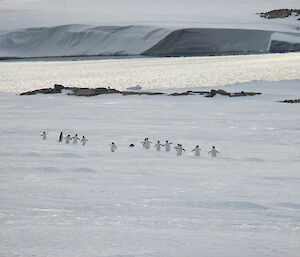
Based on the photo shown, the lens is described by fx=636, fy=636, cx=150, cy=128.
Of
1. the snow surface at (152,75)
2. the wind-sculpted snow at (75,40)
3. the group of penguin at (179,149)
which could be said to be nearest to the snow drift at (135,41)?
the wind-sculpted snow at (75,40)

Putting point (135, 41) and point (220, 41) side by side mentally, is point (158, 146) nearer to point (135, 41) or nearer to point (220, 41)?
point (220, 41)

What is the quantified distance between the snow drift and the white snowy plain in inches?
1229

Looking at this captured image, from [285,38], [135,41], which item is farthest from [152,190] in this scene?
[135,41]

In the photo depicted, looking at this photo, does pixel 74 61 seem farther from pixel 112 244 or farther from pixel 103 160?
pixel 112 244

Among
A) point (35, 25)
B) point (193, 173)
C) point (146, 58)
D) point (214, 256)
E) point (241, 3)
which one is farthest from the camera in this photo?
point (241, 3)

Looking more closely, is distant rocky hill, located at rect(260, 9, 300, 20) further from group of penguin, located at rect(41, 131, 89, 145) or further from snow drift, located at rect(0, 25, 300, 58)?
group of penguin, located at rect(41, 131, 89, 145)

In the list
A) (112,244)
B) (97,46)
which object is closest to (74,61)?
(97,46)

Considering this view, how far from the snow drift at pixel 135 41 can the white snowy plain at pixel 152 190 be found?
3121 centimetres

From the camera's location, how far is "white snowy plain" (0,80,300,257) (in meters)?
4.84

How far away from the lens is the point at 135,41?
149 feet

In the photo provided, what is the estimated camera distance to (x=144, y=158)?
851cm

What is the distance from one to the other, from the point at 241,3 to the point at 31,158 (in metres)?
85.4

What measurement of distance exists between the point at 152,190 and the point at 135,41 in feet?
130

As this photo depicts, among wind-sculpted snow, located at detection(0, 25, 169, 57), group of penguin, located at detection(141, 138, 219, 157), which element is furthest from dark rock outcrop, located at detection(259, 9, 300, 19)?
group of penguin, located at detection(141, 138, 219, 157)
